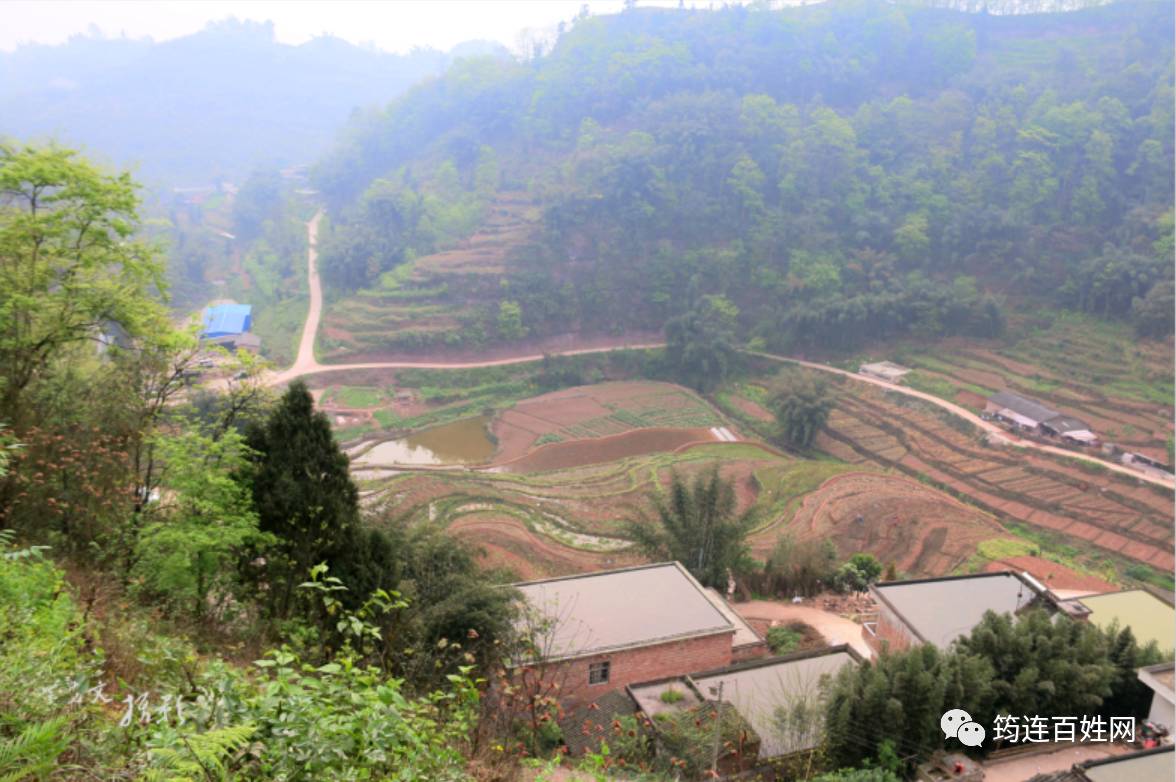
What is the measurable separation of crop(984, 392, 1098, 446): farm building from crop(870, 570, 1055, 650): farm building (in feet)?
63.4

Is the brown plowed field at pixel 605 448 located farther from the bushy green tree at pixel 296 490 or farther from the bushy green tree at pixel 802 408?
the bushy green tree at pixel 296 490

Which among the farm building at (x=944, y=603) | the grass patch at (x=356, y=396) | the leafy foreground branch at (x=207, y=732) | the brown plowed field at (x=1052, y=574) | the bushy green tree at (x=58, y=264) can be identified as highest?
the bushy green tree at (x=58, y=264)

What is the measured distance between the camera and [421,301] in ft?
131

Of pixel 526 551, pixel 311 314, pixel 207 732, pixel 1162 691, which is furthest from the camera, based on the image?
pixel 311 314

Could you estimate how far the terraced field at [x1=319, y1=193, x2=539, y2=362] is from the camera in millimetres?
37750

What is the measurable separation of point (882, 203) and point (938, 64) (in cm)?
1882

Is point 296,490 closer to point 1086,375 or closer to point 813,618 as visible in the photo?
point 813,618

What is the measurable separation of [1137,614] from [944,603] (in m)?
3.65

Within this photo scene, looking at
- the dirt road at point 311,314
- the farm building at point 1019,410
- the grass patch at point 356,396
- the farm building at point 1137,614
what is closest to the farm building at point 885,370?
the farm building at point 1019,410

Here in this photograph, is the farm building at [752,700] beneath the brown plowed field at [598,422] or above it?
above

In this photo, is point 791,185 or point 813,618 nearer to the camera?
point 813,618

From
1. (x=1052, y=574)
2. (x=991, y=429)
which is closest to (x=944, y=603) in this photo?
(x=1052, y=574)

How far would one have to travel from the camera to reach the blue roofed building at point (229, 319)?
3816 centimetres

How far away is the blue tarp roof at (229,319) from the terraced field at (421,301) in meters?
3.99
